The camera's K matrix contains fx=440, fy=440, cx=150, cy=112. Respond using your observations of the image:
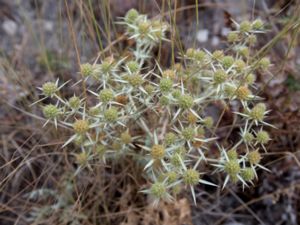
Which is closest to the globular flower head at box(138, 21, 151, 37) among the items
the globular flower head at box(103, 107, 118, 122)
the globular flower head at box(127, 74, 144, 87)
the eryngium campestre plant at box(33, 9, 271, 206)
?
the eryngium campestre plant at box(33, 9, 271, 206)

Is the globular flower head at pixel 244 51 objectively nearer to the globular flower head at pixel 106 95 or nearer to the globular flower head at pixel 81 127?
the globular flower head at pixel 106 95

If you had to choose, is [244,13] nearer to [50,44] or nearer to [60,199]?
[50,44]

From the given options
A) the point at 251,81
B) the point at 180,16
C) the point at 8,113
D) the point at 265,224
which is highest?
the point at 251,81

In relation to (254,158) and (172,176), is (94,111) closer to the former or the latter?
(172,176)

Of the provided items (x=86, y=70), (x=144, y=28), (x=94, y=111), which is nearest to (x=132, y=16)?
(x=144, y=28)

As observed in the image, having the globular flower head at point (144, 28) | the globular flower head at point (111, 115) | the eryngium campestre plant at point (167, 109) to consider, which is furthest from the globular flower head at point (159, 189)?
the globular flower head at point (144, 28)

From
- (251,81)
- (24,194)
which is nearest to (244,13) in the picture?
(251,81)
